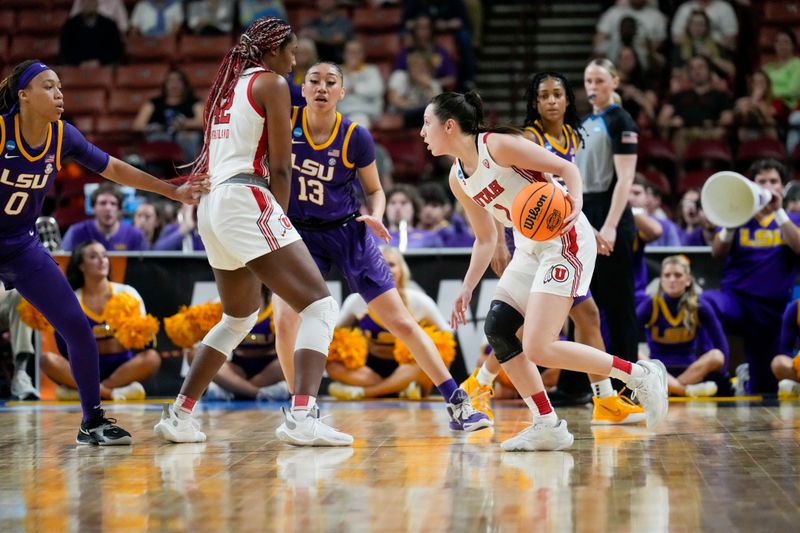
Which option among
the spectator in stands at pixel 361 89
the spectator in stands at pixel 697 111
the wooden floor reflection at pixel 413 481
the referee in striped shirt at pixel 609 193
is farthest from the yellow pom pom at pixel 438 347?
the spectator in stands at pixel 361 89

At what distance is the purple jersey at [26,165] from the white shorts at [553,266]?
6.53ft

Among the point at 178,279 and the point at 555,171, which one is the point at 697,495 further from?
the point at 178,279

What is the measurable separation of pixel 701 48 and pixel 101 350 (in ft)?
25.3

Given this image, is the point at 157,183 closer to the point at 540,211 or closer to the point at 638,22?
the point at 540,211

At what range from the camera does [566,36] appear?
14414 millimetres

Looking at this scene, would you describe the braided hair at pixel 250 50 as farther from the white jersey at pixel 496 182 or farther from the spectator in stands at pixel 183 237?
the spectator in stands at pixel 183 237

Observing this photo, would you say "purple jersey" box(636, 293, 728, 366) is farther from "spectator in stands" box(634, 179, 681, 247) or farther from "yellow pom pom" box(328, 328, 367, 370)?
"yellow pom pom" box(328, 328, 367, 370)

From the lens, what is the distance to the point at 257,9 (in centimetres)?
1386

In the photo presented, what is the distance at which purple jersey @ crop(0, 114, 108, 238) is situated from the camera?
16.7 ft

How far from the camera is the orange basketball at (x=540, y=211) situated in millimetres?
4793

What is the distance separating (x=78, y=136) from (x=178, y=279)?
315 cm

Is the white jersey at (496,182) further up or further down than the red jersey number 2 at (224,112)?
further down

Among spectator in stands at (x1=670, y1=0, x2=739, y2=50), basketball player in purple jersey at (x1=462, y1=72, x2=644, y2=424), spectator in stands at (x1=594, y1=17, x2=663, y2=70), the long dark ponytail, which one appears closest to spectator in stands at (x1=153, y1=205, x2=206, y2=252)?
basketball player in purple jersey at (x1=462, y1=72, x2=644, y2=424)

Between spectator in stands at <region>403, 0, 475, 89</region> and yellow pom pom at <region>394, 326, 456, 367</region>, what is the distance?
19.2 ft
